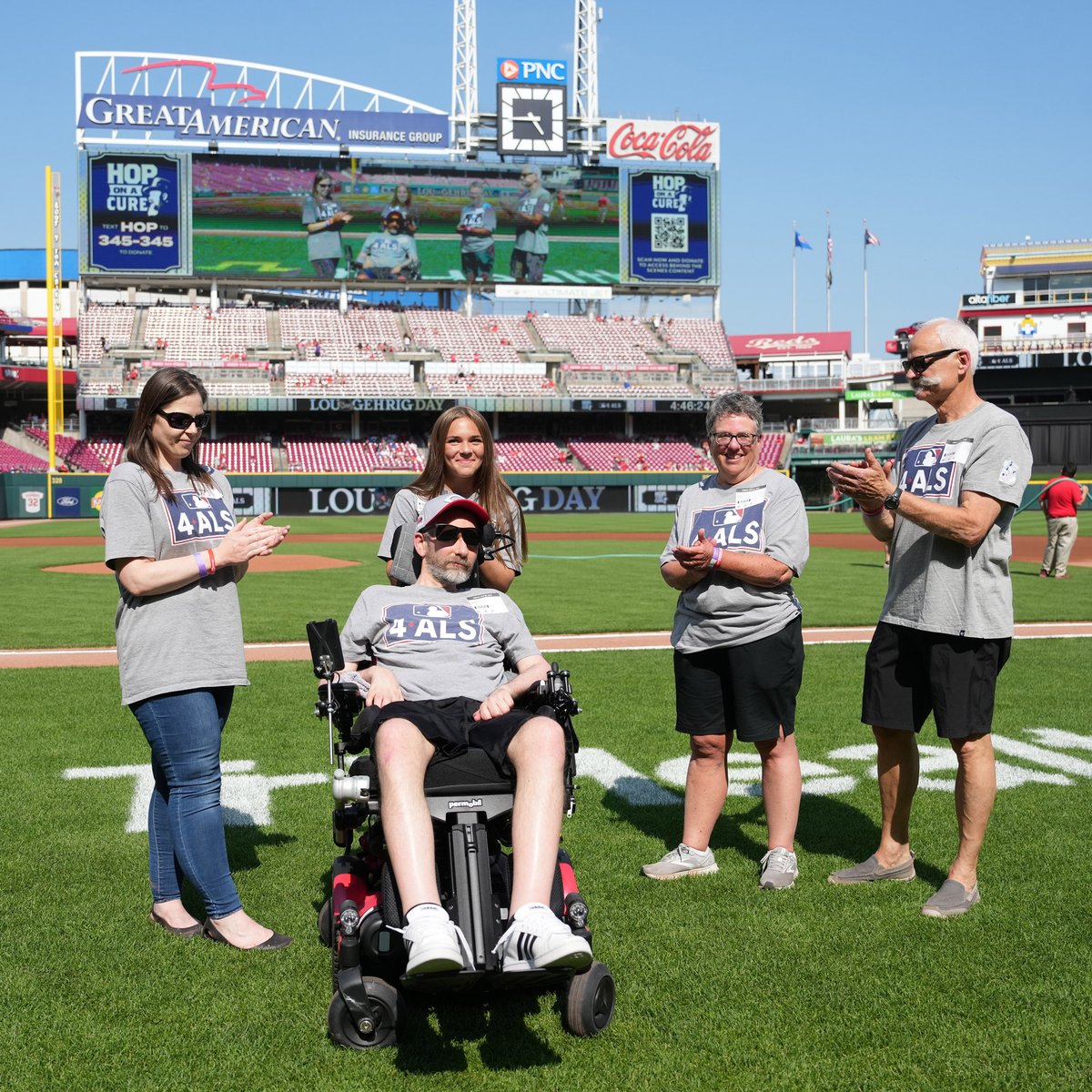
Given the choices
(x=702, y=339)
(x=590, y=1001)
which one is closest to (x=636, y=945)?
(x=590, y=1001)

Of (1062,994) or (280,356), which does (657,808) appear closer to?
(1062,994)

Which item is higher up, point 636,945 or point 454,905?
point 454,905

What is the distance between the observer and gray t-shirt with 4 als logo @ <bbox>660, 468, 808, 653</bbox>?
5316 millimetres

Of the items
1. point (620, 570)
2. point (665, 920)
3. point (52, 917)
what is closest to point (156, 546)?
point (52, 917)

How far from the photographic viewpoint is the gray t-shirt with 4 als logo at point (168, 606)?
14.5ft

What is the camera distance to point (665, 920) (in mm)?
4754

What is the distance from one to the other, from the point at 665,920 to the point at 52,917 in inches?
97.1

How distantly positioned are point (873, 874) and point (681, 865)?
0.85 meters

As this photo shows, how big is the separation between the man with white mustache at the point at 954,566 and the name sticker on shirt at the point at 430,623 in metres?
1.59

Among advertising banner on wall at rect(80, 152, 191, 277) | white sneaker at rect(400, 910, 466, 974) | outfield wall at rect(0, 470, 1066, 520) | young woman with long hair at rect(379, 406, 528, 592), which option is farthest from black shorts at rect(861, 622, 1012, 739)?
advertising banner on wall at rect(80, 152, 191, 277)

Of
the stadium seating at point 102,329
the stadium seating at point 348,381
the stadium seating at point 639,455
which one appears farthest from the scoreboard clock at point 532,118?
the stadium seating at point 102,329

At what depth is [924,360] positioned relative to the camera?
5.00 m

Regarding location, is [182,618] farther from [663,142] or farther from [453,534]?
[663,142]

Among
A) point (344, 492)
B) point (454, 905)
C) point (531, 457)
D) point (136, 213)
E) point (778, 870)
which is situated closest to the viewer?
point (454, 905)
